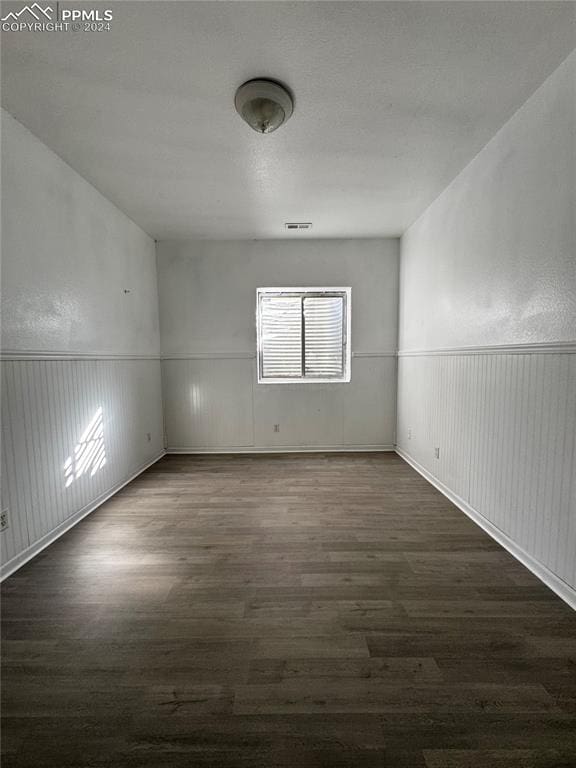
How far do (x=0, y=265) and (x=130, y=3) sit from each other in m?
1.45

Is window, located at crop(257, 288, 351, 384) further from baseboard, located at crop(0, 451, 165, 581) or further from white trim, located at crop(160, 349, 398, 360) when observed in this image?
baseboard, located at crop(0, 451, 165, 581)

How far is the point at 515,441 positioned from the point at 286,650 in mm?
1741

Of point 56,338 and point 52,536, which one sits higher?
point 56,338

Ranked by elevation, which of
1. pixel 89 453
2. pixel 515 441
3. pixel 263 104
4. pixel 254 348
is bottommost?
pixel 89 453

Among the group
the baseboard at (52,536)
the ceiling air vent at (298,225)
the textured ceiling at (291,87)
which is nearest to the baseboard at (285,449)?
the baseboard at (52,536)

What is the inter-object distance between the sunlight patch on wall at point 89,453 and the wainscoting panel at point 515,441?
3059 millimetres

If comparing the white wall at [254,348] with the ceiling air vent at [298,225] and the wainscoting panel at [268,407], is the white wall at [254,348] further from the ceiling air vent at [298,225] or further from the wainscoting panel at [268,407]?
the ceiling air vent at [298,225]

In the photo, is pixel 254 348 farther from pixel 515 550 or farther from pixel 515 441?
pixel 515 550

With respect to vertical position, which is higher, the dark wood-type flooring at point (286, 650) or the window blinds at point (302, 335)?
the window blinds at point (302, 335)

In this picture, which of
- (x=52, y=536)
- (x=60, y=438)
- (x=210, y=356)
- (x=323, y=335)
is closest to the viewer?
(x=52, y=536)

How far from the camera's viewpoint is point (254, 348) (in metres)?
4.28

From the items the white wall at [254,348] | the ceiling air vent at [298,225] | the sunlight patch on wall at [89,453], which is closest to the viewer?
the sunlight patch on wall at [89,453]

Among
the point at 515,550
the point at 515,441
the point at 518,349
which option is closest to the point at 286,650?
the point at 515,550

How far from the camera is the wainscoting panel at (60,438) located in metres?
1.93
